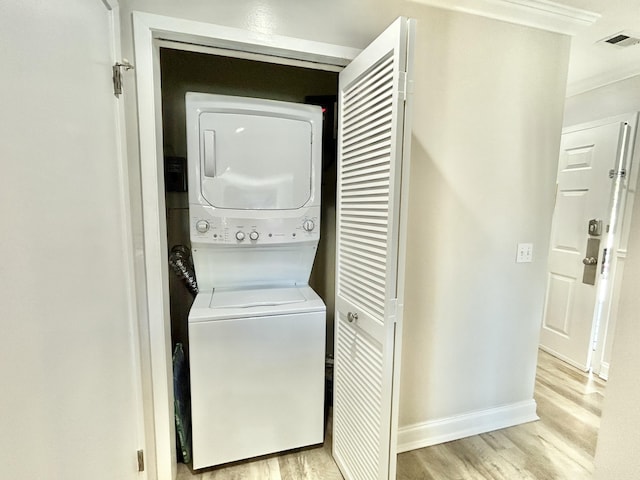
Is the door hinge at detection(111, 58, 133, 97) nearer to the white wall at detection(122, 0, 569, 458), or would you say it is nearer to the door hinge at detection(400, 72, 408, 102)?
the white wall at detection(122, 0, 569, 458)

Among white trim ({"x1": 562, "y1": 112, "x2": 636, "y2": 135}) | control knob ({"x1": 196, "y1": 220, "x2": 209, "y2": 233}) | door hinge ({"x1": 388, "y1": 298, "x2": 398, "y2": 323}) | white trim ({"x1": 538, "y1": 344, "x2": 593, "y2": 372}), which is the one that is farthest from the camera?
white trim ({"x1": 538, "y1": 344, "x2": 593, "y2": 372})

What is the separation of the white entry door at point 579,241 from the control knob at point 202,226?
288 cm

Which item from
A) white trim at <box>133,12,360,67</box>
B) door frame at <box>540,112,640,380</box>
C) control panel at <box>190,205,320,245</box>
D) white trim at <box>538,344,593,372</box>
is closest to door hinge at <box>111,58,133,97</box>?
white trim at <box>133,12,360,67</box>

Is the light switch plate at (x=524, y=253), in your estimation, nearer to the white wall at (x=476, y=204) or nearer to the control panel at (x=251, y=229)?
the white wall at (x=476, y=204)

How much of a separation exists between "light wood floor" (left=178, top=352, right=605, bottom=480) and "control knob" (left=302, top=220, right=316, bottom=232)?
4.07 ft

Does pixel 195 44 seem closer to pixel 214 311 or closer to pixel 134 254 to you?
pixel 134 254

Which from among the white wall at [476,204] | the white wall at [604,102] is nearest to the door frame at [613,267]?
the white wall at [604,102]

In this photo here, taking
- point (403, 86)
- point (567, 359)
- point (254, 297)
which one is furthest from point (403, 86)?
point (567, 359)

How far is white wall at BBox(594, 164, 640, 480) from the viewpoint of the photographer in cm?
65

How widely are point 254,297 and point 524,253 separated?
1588 millimetres

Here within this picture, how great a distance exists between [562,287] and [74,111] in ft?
11.4

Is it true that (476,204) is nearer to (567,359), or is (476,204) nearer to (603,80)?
(603,80)

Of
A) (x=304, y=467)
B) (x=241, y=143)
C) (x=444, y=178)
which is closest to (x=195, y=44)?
(x=241, y=143)

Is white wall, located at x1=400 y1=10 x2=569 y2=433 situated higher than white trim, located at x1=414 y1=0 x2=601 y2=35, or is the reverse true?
white trim, located at x1=414 y1=0 x2=601 y2=35
